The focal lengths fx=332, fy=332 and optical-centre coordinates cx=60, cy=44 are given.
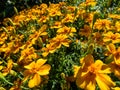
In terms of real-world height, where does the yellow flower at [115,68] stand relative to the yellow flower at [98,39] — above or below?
above

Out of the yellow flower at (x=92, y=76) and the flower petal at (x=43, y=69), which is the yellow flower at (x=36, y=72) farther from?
the yellow flower at (x=92, y=76)

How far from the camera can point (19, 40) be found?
7.98ft

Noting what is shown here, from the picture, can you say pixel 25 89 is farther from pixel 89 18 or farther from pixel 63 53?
pixel 89 18

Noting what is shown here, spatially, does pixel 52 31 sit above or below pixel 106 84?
below

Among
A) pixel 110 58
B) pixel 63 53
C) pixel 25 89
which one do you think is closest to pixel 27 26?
pixel 63 53

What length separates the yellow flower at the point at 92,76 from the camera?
1392mm

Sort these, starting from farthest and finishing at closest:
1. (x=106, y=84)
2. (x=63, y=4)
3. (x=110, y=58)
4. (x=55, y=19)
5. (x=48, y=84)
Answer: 1. (x=63, y=4)
2. (x=55, y=19)
3. (x=48, y=84)
4. (x=110, y=58)
5. (x=106, y=84)

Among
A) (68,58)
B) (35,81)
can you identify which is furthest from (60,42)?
(35,81)

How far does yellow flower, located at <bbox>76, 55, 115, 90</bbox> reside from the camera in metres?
1.39

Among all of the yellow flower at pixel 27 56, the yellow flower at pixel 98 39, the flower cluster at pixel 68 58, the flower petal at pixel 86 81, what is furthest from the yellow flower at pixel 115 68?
the yellow flower at pixel 27 56

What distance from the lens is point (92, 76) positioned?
1.44 metres

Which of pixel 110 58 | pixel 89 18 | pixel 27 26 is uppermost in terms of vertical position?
pixel 110 58

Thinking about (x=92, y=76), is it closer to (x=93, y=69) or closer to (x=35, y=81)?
(x=93, y=69)

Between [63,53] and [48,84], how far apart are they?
199 mm
